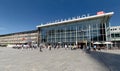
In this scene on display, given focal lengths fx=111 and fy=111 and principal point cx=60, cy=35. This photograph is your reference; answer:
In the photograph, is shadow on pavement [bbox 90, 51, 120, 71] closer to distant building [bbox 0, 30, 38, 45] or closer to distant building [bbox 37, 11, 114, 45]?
distant building [bbox 37, 11, 114, 45]

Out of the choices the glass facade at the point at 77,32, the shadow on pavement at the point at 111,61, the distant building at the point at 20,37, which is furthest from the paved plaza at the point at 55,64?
the distant building at the point at 20,37

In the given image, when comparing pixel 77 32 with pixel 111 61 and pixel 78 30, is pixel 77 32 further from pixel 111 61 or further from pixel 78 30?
pixel 111 61

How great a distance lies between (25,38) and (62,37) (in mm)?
39000

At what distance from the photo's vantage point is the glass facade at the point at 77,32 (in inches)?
1857

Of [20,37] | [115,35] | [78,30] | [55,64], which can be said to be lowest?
[55,64]

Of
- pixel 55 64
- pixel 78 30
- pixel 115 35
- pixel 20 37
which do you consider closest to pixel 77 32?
pixel 78 30

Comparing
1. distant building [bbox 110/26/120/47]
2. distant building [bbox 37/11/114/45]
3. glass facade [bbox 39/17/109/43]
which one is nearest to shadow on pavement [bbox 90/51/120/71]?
distant building [bbox 37/11/114/45]

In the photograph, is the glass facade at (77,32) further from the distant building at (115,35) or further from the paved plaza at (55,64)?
the paved plaza at (55,64)

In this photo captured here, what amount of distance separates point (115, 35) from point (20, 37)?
68.3 metres

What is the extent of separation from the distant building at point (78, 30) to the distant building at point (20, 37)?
15.0m

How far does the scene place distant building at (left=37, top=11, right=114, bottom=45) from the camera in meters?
47.1

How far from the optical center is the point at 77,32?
170ft

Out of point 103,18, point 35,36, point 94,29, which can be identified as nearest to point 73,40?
point 94,29

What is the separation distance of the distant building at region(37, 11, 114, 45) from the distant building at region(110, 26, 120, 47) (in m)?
3.63
